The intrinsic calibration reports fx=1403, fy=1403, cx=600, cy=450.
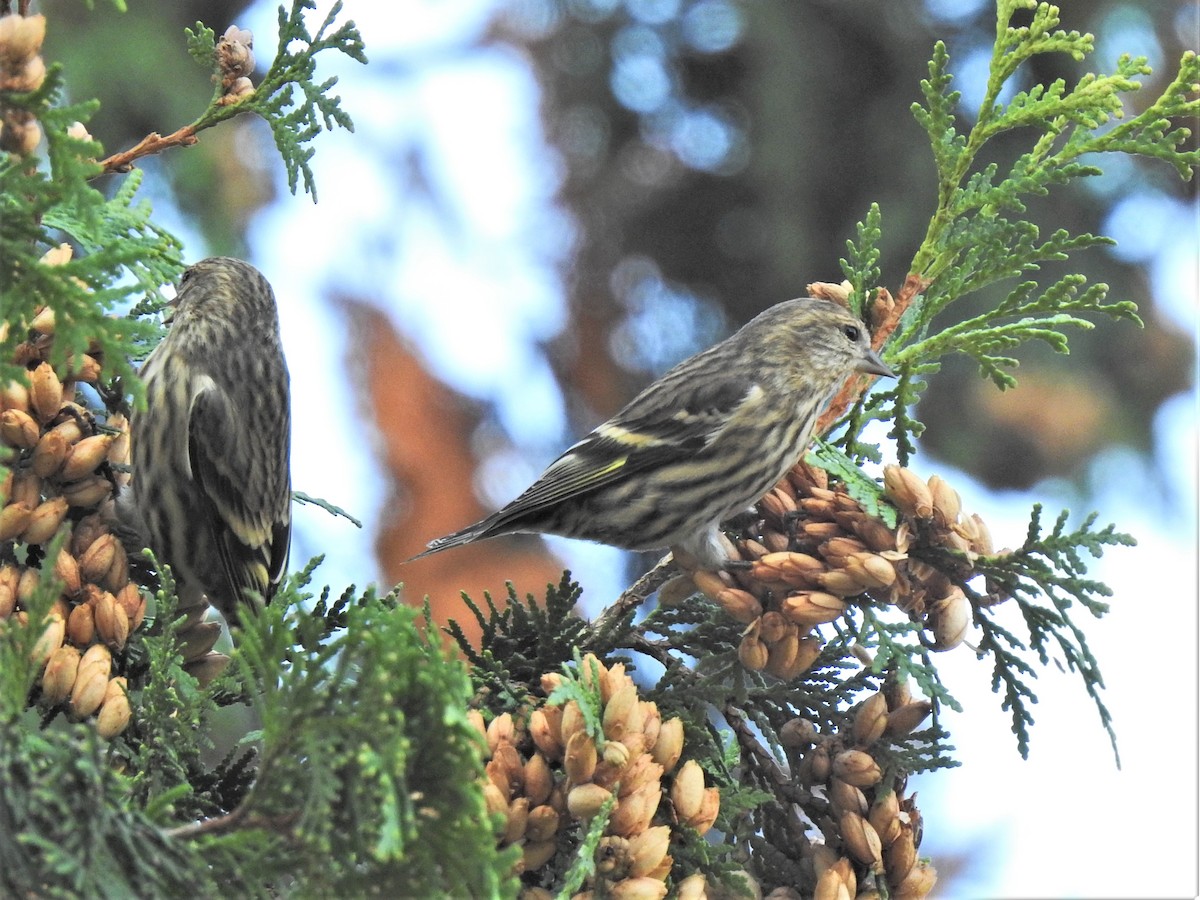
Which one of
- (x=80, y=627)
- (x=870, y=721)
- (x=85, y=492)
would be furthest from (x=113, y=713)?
(x=870, y=721)

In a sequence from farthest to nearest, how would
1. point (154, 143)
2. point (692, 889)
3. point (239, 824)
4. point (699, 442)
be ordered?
point (699, 442)
point (154, 143)
point (692, 889)
point (239, 824)

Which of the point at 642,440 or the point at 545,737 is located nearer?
the point at 545,737

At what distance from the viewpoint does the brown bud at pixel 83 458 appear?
7.37 ft

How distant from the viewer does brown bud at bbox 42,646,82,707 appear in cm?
195

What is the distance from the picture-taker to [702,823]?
1985 mm

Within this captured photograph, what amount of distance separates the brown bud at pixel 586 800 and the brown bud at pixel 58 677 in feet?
2.36

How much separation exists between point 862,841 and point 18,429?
4.69 feet

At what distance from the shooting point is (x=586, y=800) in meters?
1.86

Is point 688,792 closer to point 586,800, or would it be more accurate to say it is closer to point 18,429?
point 586,800

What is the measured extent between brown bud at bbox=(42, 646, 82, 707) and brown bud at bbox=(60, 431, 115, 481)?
38 cm

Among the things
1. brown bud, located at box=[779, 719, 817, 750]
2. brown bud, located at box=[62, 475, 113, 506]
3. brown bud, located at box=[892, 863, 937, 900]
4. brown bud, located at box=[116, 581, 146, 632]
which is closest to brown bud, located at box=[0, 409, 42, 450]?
brown bud, located at box=[62, 475, 113, 506]

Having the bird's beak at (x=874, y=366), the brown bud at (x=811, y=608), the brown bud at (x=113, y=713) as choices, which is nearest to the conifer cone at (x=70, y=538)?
the brown bud at (x=113, y=713)

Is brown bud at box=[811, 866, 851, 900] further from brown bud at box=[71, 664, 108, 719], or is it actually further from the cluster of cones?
brown bud at box=[71, 664, 108, 719]

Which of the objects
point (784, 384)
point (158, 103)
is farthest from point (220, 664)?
point (158, 103)
